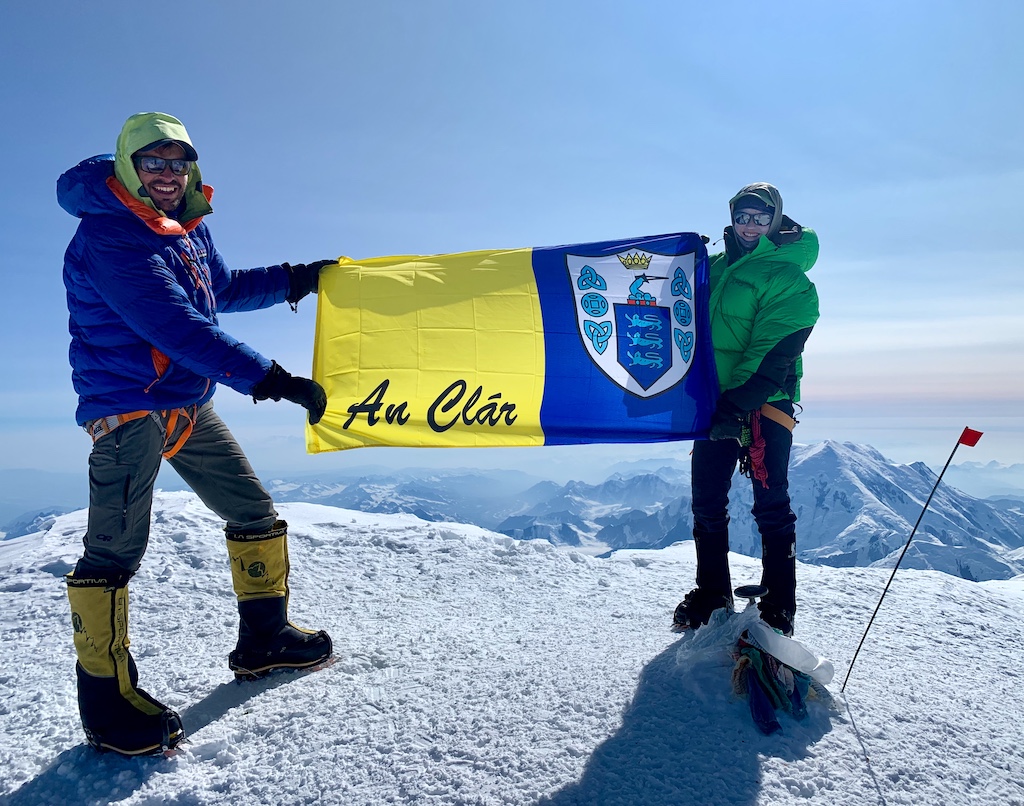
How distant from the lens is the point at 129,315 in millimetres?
2830

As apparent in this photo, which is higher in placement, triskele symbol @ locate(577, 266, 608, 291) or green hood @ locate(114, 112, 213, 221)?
green hood @ locate(114, 112, 213, 221)

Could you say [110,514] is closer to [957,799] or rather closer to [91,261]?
[91,261]

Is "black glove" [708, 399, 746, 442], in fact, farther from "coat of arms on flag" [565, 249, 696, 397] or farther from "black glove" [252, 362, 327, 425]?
"black glove" [252, 362, 327, 425]

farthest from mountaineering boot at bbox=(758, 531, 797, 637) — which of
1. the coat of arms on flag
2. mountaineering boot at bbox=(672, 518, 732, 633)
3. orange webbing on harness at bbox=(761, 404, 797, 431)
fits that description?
the coat of arms on flag

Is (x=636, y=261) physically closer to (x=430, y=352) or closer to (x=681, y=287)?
(x=681, y=287)

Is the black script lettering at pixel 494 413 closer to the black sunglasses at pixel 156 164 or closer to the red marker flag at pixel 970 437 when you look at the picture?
the black sunglasses at pixel 156 164

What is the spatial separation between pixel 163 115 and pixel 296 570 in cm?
425

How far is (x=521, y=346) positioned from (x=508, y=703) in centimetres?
241

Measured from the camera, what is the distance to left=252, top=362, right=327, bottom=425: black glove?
121 inches

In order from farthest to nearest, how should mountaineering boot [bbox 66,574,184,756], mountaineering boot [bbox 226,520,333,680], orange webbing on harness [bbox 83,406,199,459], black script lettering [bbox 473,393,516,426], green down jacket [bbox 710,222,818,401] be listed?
black script lettering [bbox 473,393,516,426]
green down jacket [bbox 710,222,818,401]
mountaineering boot [bbox 226,520,333,680]
orange webbing on harness [bbox 83,406,199,459]
mountaineering boot [bbox 66,574,184,756]

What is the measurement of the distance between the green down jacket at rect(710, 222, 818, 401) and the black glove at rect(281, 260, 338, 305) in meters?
3.00

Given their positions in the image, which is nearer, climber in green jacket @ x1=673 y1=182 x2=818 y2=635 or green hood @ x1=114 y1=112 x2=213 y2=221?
green hood @ x1=114 y1=112 x2=213 y2=221

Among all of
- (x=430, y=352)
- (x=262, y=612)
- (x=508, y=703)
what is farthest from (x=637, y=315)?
(x=262, y=612)

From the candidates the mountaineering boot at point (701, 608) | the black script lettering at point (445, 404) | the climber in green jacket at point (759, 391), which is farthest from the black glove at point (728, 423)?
the black script lettering at point (445, 404)
